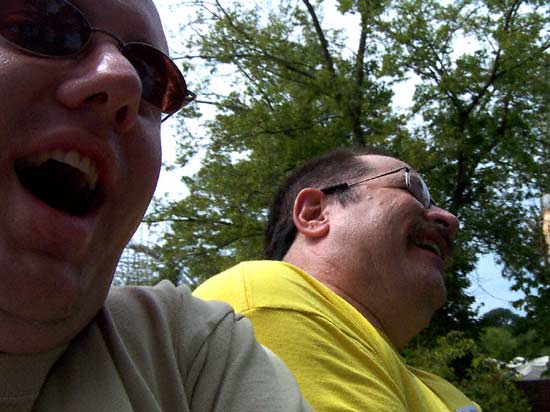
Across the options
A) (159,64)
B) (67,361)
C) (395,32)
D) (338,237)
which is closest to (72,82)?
(159,64)

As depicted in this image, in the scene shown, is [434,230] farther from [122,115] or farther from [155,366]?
[122,115]

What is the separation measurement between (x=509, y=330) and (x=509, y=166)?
269 centimetres

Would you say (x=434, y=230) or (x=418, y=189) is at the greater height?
(x=418, y=189)

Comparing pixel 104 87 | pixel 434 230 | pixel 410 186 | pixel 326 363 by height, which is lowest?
pixel 326 363

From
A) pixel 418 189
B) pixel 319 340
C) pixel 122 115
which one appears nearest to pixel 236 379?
pixel 122 115

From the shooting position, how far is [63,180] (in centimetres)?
90

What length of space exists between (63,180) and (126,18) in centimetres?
30

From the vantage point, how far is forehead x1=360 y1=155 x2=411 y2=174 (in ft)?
9.25

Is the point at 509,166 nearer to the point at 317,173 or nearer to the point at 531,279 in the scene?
the point at 531,279

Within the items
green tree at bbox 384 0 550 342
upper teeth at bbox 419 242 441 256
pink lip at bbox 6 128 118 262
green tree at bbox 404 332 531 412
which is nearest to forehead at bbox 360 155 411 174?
upper teeth at bbox 419 242 441 256

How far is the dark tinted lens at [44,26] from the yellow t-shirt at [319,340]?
1035 millimetres

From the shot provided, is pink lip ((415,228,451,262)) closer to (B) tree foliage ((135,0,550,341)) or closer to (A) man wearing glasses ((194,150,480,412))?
(A) man wearing glasses ((194,150,480,412))

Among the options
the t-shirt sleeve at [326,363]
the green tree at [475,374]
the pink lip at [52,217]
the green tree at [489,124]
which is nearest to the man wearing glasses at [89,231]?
the pink lip at [52,217]

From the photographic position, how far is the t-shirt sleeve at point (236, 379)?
1041mm
